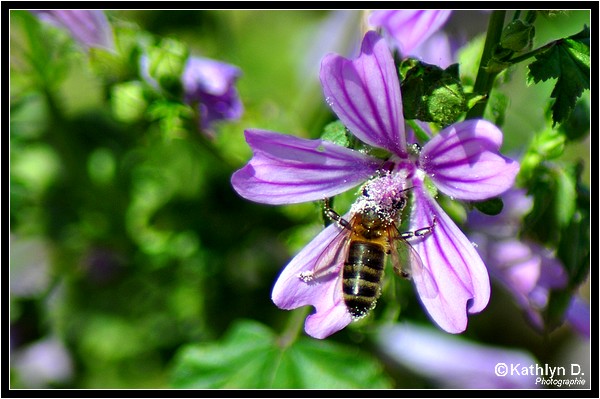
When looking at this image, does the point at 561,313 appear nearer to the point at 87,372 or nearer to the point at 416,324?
the point at 416,324

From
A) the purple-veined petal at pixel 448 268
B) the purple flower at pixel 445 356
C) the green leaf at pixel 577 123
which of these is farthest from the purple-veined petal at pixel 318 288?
the purple flower at pixel 445 356

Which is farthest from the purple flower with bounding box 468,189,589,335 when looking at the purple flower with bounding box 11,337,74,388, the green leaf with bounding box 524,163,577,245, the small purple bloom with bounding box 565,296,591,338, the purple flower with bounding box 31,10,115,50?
the purple flower with bounding box 11,337,74,388

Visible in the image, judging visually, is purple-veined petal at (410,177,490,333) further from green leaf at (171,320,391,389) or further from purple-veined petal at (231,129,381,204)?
green leaf at (171,320,391,389)

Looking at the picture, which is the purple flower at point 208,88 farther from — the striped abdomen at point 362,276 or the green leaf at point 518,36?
the green leaf at point 518,36

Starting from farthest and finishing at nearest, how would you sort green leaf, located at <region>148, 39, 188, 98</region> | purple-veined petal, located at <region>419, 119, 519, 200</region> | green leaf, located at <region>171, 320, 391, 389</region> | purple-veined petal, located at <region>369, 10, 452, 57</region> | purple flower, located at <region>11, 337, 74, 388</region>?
purple flower, located at <region>11, 337, 74, 388</region>
green leaf, located at <region>171, 320, 391, 389</region>
green leaf, located at <region>148, 39, 188, 98</region>
purple-veined petal, located at <region>369, 10, 452, 57</region>
purple-veined petal, located at <region>419, 119, 519, 200</region>

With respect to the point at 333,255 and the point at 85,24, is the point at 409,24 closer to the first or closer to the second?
the point at 333,255

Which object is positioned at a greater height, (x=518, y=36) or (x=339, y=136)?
(x=518, y=36)

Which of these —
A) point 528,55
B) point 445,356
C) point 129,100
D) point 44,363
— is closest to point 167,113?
point 129,100
